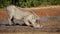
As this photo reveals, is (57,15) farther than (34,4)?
No

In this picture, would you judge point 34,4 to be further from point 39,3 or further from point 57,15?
point 57,15

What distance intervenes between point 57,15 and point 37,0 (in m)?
2.29

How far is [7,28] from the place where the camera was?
755 cm

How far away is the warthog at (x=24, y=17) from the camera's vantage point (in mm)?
7745

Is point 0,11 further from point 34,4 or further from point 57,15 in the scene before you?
point 57,15

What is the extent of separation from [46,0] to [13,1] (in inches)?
70.2

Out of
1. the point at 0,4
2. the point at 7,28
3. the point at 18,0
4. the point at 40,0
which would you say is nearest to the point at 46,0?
the point at 40,0

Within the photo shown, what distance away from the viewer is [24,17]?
26.1 ft

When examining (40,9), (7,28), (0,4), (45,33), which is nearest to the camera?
(45,33)

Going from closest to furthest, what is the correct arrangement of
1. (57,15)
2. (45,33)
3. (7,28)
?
(45,33), (7,28), (57,15)

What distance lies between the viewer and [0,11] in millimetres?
13117

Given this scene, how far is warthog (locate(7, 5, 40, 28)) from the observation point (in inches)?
305

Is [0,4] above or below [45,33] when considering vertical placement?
Answer: below

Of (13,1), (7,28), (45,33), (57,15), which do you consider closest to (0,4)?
(13,1)
